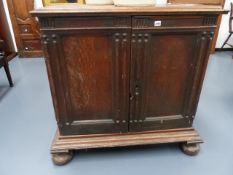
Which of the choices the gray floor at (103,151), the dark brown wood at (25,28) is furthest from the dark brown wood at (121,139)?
the dark brown wood at (25,28)

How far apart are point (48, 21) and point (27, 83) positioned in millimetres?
1789

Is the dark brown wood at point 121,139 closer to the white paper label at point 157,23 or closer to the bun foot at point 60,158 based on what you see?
the bun foot at point 60,158

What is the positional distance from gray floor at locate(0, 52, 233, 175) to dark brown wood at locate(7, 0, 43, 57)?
1440 millimetres

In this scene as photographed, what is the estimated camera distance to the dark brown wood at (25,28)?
3.27 m

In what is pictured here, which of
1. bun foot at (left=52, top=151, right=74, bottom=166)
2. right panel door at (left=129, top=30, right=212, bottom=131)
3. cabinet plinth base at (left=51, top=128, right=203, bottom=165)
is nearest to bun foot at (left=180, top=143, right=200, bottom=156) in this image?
cabinet plinth base at (left=51, top=128, right=203, bottom=165)

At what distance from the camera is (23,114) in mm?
1970

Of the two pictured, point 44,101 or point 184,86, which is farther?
point 44,101

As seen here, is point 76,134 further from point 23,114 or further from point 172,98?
point 23,114

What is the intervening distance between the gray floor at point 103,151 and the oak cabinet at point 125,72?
12 cm

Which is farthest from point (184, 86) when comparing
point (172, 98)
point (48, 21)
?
point (48, 21)

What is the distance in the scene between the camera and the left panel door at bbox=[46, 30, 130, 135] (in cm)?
111

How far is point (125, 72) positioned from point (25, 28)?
289cm

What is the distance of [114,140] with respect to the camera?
1.40 m

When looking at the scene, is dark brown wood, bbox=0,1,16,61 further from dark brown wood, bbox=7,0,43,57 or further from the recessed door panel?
the recessed door panel
